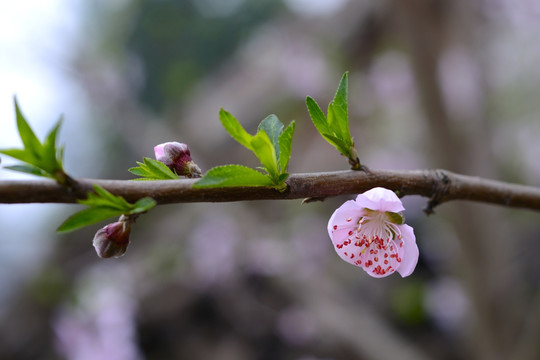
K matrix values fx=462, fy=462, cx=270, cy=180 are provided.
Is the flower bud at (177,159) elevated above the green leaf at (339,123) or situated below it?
below

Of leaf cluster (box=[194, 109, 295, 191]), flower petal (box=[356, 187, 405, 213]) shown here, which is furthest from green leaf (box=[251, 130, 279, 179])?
flower petal (box=[356, 187, 405, 213])

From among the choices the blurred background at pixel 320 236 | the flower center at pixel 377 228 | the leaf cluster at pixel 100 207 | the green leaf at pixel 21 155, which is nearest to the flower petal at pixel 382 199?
the flower center at pixel 377 228

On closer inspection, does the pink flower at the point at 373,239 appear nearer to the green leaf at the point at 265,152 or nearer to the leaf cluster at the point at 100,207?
the green leaf at the point at 265,152

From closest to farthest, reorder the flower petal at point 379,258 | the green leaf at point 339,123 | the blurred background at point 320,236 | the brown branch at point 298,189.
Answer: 1. the brown branch at point 298,189
2. the green leaf at point 339,123
3. the flower petal at point 379,258
4. the blurred background at point 320,236

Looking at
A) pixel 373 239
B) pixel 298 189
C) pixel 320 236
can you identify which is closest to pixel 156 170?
pixel 298 189

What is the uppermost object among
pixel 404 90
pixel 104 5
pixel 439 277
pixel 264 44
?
pixel 104 5

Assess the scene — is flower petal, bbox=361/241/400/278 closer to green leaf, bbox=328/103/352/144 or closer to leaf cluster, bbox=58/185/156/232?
green leaf, bbox=328/103/352/144

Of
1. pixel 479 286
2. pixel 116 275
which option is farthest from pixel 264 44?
pixel 479 286

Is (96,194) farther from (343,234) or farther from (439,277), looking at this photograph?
(439,277)
